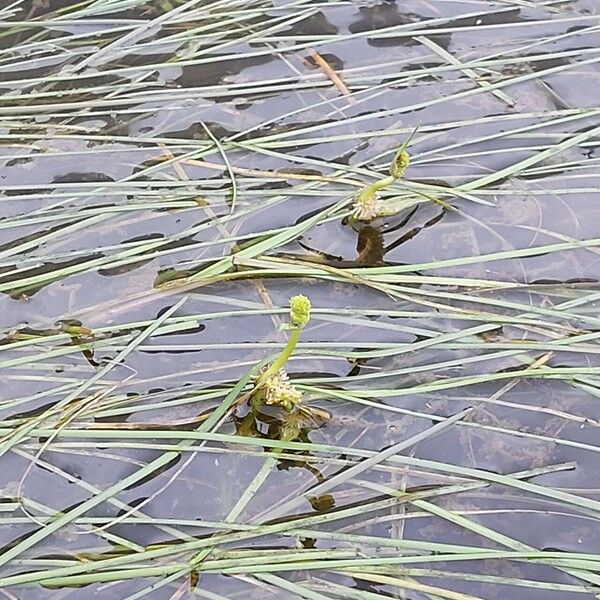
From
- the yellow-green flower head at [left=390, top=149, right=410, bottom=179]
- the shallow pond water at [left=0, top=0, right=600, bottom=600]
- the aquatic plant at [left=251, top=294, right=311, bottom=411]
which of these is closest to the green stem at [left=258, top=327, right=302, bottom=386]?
the aquatic plant at [left=251, top=294, right=311, bottom=411]

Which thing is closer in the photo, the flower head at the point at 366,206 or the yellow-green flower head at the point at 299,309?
the yellow-green flower head at the point at 299,309

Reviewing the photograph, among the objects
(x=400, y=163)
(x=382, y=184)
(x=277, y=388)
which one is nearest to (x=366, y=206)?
(x=382, y=184)

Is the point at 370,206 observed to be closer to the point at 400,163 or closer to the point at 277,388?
the point at 400,163

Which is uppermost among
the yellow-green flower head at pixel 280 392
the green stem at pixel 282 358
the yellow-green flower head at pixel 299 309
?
→ the yellow-green flower head at pixel 299 309

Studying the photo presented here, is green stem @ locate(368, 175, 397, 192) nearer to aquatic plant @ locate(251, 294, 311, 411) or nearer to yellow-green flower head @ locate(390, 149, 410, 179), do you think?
yellow-green flower head @ locate(390, 149, 410, 179)

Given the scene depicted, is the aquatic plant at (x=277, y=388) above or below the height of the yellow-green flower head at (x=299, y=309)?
below

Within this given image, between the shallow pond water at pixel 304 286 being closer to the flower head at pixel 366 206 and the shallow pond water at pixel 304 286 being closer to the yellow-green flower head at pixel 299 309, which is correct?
the flower head at pixel 366 206

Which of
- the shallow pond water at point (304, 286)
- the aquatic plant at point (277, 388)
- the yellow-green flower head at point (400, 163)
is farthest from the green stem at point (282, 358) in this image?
the yellow-green flower head at point (400, 163)
